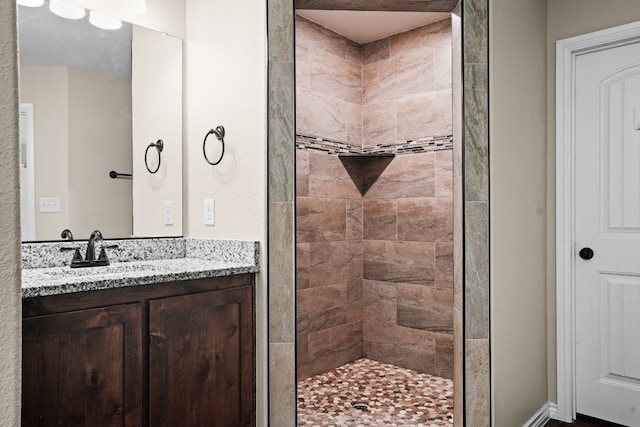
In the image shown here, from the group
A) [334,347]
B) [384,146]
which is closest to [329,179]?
[384,146]

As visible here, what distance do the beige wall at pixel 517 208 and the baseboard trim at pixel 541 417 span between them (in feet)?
0.11

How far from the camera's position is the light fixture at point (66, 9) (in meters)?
2.09

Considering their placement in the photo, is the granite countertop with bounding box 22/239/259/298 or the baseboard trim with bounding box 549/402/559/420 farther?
the baseboard trim with bounding box 549/402/559/420

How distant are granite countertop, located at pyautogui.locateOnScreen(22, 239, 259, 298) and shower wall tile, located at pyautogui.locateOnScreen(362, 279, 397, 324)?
1735mm

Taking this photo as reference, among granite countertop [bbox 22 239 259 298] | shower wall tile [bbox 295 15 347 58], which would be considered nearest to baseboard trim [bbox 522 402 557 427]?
granite countertop [bbox 22 239 259 298]

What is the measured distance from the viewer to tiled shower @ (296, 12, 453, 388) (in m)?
3.36

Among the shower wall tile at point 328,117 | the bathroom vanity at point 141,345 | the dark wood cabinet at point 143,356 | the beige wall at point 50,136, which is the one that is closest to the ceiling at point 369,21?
the shower wall tile at point 328,117

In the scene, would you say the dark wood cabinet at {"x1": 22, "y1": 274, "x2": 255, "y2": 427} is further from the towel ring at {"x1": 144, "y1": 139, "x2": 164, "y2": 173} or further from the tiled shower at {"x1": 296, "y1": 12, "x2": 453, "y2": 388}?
the tiled shower at {"x1": 296, "y1": 12, "x2": 453, "y2": 388}

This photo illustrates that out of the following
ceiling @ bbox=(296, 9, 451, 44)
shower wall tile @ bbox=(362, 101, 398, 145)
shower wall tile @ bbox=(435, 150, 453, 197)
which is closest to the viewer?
ceiling @ bbox=(296, 9, 451, 44)

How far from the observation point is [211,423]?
6.41 feet

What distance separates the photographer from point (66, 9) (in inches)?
83.6

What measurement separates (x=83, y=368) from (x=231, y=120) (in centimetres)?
118

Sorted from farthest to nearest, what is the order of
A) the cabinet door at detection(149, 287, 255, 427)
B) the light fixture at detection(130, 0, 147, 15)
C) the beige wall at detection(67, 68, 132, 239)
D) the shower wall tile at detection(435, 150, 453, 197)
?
the shower wall tile at detection(435, 150, 453, 197) < the light fixture at detection(130, 0, 147, 15) < the beige wall at detection(67, 68, 132, 239) < the cabinet door at detection(149, 287, 255, 427)

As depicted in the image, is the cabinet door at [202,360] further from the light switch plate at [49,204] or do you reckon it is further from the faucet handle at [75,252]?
the light switch plate at [49,204]
